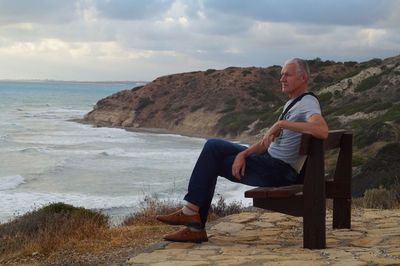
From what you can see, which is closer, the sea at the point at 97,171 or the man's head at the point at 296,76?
the man's head at the point at 296,76

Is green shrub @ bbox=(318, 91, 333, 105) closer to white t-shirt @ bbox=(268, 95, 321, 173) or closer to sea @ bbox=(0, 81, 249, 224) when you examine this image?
sea @ bbox=(0, 81, 249, 224)

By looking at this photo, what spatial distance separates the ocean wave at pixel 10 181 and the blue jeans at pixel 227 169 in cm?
1738

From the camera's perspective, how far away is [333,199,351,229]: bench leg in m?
5.88

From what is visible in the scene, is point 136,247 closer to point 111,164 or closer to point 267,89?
point 111,164

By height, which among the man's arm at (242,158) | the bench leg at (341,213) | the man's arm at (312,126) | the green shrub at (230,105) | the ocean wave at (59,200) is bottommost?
the ocean wave at (59,200)

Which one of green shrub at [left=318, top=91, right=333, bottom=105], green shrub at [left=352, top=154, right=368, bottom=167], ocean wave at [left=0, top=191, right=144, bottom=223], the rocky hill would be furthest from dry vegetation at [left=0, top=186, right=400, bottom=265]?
green shrub at [left=318, top=91, right=333, bottom=105]

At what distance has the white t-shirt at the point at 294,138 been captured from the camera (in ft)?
16.5

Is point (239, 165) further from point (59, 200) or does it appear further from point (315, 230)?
point (59, 200)

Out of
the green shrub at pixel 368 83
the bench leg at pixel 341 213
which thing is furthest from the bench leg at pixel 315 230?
the green shrub at pixel 368 83

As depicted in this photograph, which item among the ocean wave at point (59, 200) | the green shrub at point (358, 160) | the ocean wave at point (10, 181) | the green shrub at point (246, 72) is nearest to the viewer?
the ocean wave at point (59, 200)

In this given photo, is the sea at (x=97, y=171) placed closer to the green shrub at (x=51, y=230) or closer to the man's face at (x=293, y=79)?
the green shrub at (x=51, y=230)

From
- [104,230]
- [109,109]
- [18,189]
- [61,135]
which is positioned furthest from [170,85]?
[104,230]

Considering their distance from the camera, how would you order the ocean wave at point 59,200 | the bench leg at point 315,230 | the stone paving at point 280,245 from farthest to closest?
the ocean wave at point 59,200 → the bench leg at point 315,230 → the stone paving at point 280,245

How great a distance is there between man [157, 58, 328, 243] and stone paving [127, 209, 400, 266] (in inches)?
16.4
